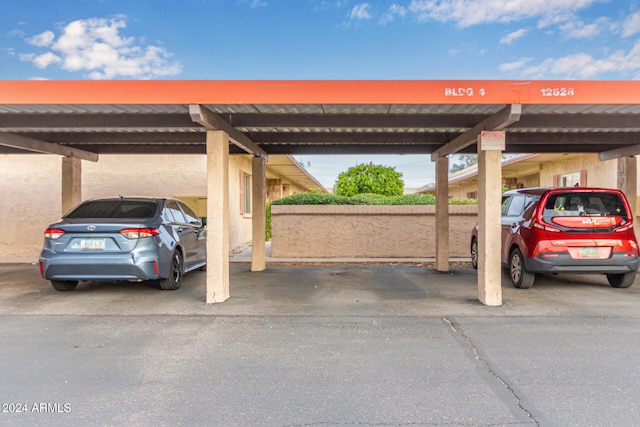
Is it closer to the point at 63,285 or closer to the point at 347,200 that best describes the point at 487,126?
the point at 347,200

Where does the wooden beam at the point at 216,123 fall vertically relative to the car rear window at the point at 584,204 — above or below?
above

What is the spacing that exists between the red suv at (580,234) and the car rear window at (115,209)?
247 inches

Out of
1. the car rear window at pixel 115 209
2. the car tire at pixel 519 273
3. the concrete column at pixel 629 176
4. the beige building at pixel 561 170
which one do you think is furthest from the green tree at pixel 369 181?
the car rear window at pixel 115 209

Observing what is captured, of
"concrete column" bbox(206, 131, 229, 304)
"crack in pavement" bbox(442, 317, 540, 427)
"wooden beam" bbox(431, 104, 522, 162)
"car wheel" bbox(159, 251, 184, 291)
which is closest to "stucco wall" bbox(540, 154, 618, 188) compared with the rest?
"wooden beam" bbox(431, 104, 522, 162)

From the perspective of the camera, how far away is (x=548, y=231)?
21.8 feet

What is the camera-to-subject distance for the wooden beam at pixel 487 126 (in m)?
5.41

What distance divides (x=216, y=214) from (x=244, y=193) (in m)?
8.07

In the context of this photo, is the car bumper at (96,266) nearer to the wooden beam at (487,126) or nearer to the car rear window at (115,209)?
the car rear window at (115,209)

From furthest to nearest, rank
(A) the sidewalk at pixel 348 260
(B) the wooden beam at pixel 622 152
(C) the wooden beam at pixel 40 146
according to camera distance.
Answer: (A) the sidewalk at pixel 348 260, (B) the wooden beam at pixel 622 152, (C) the wooden beam at pixel 40 146

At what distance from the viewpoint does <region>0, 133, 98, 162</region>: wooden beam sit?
7.97 m

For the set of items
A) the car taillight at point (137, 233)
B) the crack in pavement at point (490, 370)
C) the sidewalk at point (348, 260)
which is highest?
the car taillight at point (137, 233)

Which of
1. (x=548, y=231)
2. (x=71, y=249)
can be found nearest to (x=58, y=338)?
(x=71, y=249)

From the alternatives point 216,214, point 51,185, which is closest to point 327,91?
point 216,214

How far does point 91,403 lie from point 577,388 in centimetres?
381
